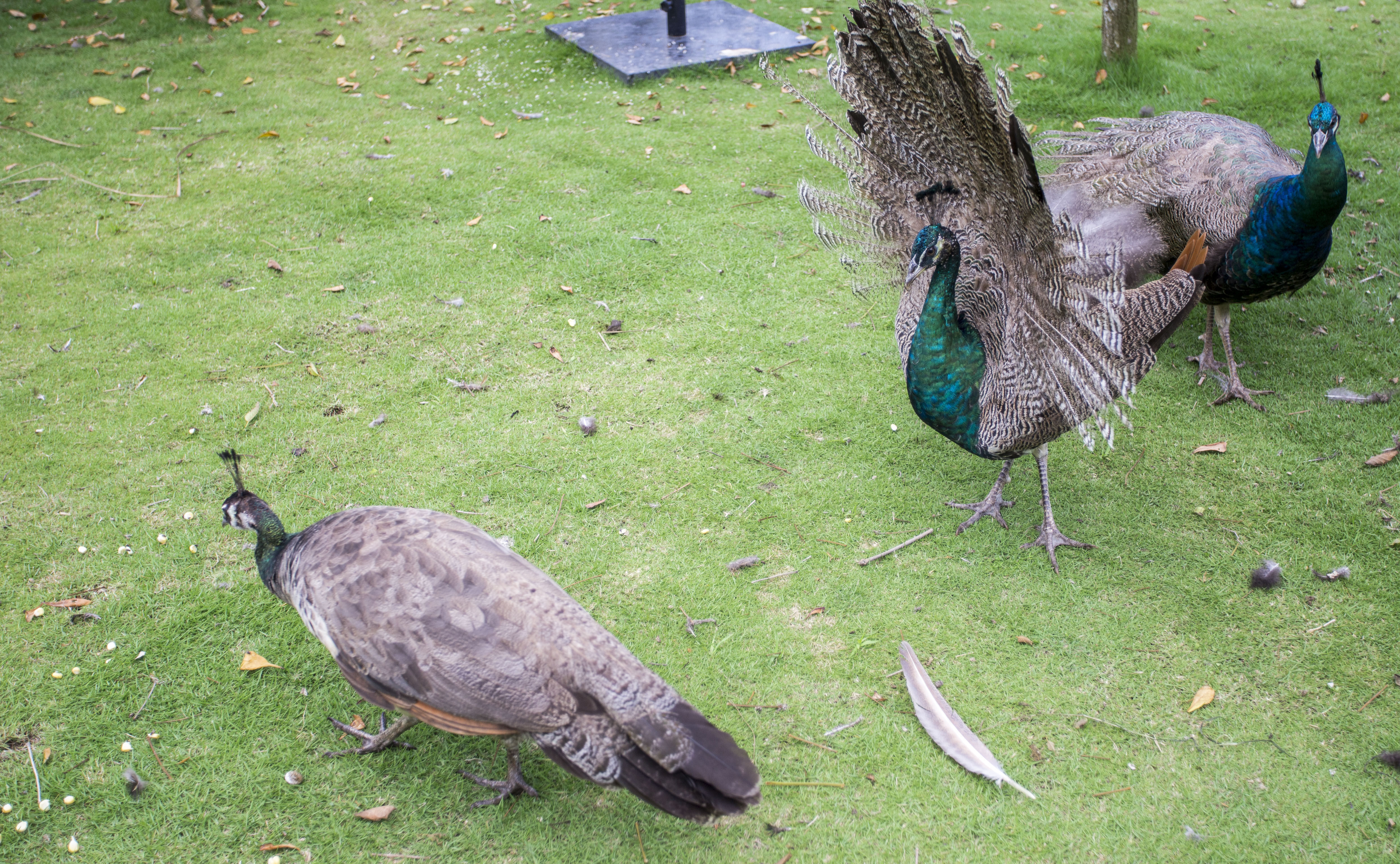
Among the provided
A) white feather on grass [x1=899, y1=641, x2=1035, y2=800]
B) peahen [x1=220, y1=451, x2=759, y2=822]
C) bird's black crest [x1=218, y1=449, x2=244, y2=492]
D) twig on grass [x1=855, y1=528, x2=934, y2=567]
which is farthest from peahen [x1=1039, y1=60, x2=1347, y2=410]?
bird's black crest [x1=218, y1=449, x2=244, y2=492]

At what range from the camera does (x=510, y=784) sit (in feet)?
9.65

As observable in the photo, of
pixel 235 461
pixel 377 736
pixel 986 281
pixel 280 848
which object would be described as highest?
pixel 986 281

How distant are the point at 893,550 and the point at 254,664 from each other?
8.28 feet

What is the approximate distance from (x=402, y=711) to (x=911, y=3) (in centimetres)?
302

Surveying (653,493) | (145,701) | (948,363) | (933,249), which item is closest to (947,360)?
(948,363)

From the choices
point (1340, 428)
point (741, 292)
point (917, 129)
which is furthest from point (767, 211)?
point (1340, 428)

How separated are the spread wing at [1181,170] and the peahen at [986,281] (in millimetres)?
759

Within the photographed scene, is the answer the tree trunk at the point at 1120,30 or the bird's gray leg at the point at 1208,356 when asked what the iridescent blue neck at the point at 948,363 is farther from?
the tree trunk at the point at 1120,30

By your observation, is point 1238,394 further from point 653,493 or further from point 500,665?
point 500,665

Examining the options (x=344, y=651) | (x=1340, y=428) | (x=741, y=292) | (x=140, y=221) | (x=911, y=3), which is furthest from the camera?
(x=140, y=221)

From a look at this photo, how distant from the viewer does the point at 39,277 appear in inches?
217

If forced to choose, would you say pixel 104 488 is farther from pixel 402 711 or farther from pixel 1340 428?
pixel 1340 428

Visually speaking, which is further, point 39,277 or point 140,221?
point 140,221

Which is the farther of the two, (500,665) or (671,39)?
(671,39)
